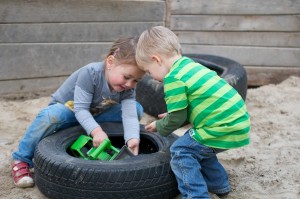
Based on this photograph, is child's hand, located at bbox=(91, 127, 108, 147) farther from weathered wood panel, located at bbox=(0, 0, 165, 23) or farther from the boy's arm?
weathered wood panel, located at bbox=(0, 0, 165, 23)

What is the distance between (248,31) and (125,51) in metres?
2.88

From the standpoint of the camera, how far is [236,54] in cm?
548

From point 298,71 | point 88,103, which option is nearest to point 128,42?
point 88,103

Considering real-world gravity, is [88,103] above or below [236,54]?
above

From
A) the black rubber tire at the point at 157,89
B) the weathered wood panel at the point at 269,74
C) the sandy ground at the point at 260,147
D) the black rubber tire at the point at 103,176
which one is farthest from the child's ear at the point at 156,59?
the weathered wood panel at the point at 269,74

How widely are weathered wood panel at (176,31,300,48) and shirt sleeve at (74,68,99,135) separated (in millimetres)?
2545

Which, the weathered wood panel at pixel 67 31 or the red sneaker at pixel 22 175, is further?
the weathered wood panel at pixel 67 31

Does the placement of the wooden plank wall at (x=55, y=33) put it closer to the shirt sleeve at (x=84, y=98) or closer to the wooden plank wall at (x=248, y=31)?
the wooden plank wall at (x=248, y=31)

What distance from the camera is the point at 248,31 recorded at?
540cm

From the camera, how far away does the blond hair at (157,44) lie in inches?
101

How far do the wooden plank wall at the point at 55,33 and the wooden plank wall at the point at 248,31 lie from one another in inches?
17.6

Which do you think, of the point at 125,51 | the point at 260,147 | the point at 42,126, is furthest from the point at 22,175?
the point at 260,147

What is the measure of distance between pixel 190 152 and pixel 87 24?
257 cm

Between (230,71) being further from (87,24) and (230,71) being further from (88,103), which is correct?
(88,103)
